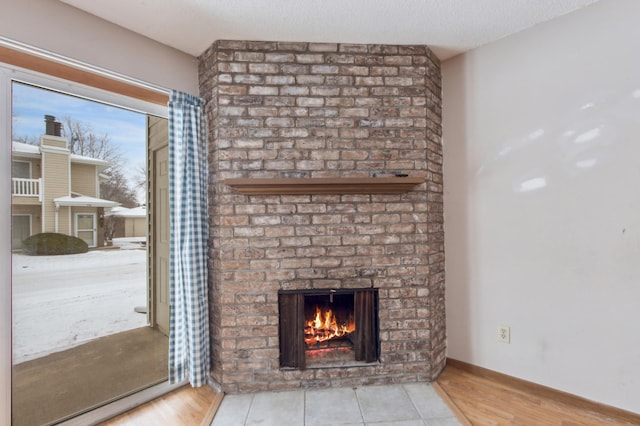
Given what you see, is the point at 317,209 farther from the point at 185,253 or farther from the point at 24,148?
the point at 24,148

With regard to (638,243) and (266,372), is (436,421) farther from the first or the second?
(638,243)

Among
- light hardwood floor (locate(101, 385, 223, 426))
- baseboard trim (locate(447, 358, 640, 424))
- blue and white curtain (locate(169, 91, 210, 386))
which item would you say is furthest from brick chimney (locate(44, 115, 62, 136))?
baseboard trim (locate(447, 358, 640, 424))

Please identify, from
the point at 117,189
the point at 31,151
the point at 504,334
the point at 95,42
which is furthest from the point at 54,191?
the point at 504,334

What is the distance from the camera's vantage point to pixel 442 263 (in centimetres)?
233

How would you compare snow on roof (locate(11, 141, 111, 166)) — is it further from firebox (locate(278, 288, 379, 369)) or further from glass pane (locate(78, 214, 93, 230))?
firebox (locate(278, 288, 379, 369))

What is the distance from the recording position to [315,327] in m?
2.26

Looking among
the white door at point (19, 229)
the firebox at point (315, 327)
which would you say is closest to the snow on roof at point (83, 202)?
the white door at point (19, 229)

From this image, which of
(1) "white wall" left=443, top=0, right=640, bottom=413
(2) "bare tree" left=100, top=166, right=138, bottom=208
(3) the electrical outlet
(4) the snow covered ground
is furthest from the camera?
(3) the electrical outlet

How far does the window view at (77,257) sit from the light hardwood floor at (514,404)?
6.97 feet

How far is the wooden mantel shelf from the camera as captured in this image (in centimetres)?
191

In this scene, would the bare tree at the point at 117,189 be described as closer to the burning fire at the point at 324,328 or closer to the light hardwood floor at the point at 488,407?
→ the light hardwood floor at the point at 488,407

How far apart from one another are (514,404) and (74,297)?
9.24 feet

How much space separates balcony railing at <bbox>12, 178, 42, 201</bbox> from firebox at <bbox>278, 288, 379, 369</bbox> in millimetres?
1512

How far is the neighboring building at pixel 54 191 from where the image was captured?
1581mm
